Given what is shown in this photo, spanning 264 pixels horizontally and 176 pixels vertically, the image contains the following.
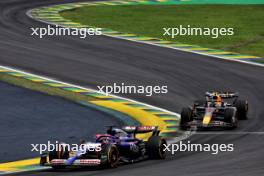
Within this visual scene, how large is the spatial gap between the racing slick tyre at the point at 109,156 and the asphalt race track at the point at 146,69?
5.77ft

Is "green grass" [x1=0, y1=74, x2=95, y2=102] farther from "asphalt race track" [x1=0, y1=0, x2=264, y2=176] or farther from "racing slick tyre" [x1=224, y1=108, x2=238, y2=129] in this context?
"racing slick tyre" [x1=224, y1=108, x2=238, y2=129]

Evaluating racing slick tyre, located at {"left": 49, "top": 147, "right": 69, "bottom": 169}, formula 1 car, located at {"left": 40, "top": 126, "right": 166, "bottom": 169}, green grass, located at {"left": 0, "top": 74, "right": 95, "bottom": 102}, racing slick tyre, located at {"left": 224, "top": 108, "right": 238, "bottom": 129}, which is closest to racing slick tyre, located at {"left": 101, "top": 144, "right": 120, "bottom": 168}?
formula 1 car, located at {"left": 40, "top": 126, "right": 166, "bottom": 169}

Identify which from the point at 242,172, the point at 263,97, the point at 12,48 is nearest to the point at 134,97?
the point at 263,97

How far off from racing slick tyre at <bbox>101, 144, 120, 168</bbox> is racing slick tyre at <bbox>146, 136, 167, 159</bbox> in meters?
1.22

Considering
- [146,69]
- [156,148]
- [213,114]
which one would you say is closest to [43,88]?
[146,69]

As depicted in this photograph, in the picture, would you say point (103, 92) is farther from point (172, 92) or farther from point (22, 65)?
point (22, 65)

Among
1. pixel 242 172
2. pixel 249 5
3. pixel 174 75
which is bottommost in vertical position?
pixel 242 172

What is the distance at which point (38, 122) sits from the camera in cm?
2975

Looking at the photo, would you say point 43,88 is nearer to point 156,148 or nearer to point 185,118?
point 185,118

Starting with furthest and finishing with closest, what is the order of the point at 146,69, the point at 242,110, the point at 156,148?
the point at 146,69
the point at 242,110
the point at 156,148

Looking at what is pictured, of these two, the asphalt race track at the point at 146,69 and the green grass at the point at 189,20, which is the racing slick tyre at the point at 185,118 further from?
the green grass at the point at 189,20

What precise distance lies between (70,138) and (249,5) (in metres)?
30.6

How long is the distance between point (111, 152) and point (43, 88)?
1308 cm

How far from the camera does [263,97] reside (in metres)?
34.8
